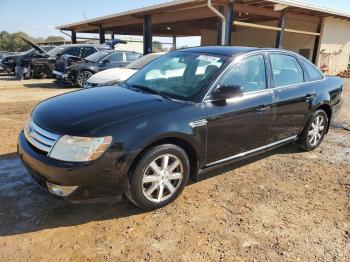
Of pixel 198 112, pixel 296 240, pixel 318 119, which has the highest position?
pixel 198 112

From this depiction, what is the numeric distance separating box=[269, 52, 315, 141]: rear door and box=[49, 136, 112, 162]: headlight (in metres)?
2.42

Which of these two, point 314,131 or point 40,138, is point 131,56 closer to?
point 314,131

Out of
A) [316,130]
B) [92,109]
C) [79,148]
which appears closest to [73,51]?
[316,130]

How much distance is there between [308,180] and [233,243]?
6.05 feet

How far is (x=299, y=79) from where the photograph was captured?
4652 millimetres

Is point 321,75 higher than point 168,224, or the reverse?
point 321,75

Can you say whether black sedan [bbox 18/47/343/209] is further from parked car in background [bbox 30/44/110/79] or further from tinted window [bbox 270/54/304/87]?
parked car in background [bbox 30/44/110/79]

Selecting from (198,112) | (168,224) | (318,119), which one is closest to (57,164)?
(168,224)

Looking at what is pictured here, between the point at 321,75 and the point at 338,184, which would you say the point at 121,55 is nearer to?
the point at 321,75

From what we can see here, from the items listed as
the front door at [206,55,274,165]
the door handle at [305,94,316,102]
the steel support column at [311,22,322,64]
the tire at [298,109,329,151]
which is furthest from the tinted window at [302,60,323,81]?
the steel support column at [311,22,322,64]

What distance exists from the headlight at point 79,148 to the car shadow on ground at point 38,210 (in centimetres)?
72

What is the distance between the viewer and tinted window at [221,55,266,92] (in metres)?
3.70

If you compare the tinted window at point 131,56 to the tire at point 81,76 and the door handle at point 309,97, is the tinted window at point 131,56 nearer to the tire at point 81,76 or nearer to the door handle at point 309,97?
the tire at point 81,76

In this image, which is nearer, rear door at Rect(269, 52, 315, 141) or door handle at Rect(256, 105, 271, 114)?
door handle at Rect(256, 105, 271, 114)
